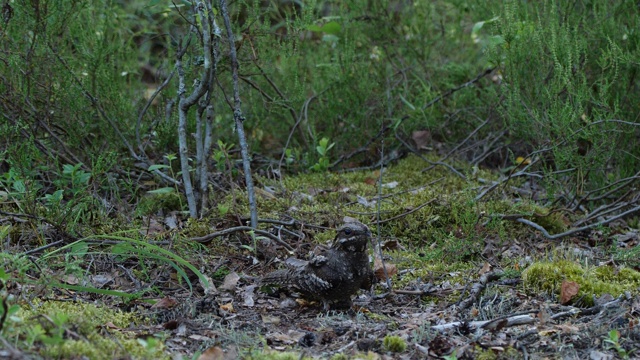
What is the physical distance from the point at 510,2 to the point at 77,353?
4.90m

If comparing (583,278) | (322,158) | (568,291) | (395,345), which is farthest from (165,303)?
(322,158)

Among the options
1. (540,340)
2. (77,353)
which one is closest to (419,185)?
(540,340)

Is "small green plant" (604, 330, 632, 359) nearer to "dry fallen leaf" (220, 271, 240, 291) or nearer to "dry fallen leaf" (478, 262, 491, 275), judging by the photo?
"dry fallen leaf" (478, 262, 491, 275)

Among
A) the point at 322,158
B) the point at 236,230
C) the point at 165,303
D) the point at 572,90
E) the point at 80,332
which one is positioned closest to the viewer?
the point at 80,332

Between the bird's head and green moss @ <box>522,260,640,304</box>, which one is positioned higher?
the bird's head

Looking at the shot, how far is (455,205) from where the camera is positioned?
5.62 metres

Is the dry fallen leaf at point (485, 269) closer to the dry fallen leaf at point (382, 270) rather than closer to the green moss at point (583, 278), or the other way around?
the green moss at point (583, 278)

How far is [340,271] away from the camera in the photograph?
4.08 meters

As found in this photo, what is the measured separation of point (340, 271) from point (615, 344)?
1491 millimetres

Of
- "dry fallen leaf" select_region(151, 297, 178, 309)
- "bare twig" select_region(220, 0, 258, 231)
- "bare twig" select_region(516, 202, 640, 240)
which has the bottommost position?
"bare twig" select_region(516, 202, 640, 240)

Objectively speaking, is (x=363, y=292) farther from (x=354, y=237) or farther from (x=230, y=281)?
(x=230, y=281)

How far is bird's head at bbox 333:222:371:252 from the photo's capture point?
4.09 m

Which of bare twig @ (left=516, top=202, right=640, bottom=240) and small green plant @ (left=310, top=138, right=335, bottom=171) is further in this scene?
small green plant @ (left=310, top=138, right=335, bottom=171)

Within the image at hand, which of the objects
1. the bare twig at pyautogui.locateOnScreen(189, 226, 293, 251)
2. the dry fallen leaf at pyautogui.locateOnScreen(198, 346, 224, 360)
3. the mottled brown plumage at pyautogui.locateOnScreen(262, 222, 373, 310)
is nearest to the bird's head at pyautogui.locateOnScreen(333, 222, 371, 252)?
the mottled brown plumage at pyautogui.locateOnScreen(262, 222, 373, 310)
